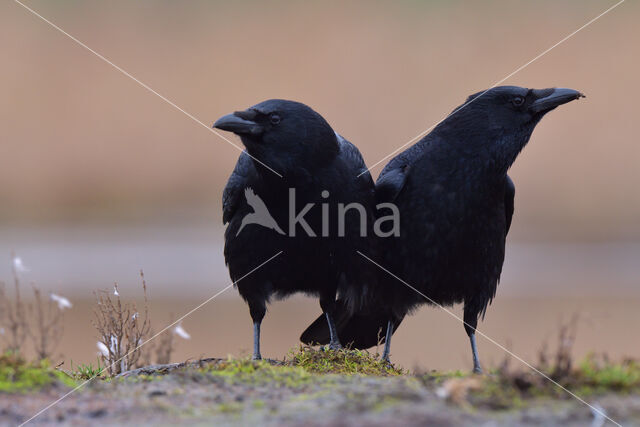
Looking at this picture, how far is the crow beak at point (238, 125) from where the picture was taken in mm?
5137

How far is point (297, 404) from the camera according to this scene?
140 inches

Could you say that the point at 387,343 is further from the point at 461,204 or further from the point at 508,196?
the point at 508,196

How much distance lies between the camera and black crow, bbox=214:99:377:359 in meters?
5.31

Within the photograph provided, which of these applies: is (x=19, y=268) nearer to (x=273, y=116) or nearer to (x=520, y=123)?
(x=273, y=116)

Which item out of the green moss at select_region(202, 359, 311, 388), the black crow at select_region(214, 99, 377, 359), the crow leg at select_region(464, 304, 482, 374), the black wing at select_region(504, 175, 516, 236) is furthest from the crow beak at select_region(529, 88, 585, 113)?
Result: the green moss at select_region(202, 359, 311, 388)

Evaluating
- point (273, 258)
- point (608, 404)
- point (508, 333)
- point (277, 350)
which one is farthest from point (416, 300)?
point (508, 333)

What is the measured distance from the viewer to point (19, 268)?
4.56 meters

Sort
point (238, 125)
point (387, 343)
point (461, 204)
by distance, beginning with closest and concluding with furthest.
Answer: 1. point (238, 125)
2. point (461, 204)
3. point (387, 343)

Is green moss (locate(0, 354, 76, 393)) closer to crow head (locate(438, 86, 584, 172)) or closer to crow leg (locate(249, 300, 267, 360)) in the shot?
crow leg (locate(249, 300, 267, 360))

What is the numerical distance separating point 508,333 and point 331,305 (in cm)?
671

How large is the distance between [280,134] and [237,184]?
2.33 ft

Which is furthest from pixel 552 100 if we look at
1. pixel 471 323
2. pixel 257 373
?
pixel 257 373

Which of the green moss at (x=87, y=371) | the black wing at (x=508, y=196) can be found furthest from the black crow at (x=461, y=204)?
the green moss at (x=87, y=371)

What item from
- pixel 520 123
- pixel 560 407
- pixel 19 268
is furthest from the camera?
pixel 520 123
